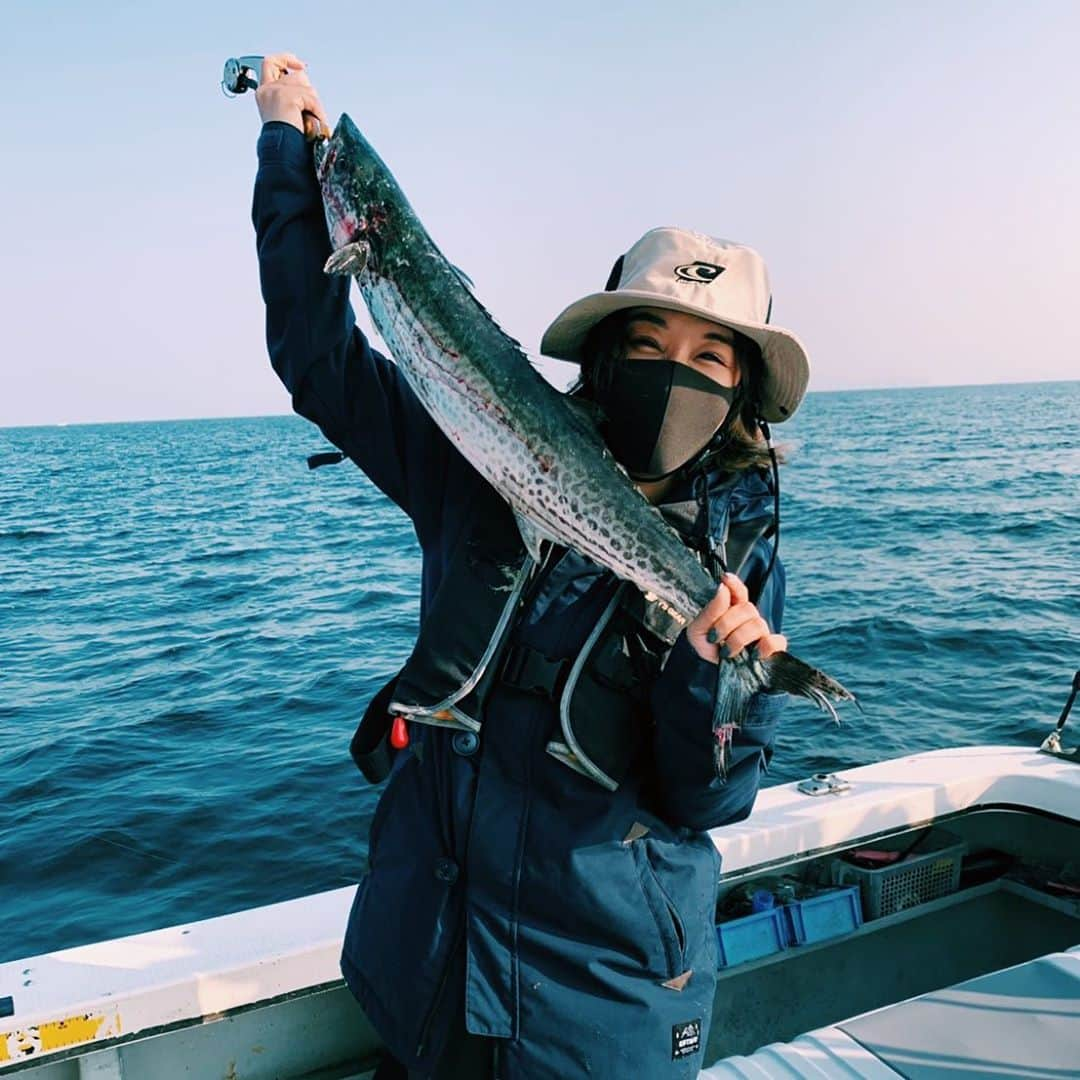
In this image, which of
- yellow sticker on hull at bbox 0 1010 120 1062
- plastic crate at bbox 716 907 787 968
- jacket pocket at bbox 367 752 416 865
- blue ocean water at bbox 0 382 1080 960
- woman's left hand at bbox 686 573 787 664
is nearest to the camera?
woman's left hand at bbox 686 573 787 664

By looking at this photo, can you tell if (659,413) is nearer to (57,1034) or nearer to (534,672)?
(534,672)

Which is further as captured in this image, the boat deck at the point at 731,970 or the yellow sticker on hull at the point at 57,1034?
the boat deck at the point at 731,970

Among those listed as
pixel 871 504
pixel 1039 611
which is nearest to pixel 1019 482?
pixel 871 504

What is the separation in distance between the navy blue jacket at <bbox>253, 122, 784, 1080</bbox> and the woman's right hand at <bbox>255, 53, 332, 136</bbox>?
6cm

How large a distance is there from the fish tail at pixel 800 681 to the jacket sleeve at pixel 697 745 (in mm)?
38

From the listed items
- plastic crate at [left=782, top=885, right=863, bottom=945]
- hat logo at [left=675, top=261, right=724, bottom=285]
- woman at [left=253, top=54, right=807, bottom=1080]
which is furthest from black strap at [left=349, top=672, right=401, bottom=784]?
plastic crate at [left=782, top=885, right=863, bottom=945]

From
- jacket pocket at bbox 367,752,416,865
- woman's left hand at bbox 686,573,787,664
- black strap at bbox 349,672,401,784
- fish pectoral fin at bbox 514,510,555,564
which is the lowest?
jacket pocket at bbox 367,752,416,865

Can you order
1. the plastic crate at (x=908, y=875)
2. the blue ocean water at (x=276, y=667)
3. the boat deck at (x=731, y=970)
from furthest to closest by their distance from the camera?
1. the blue ocean water at (x=276, y=667)
2. the plastic crate at (x=908, y=875)
3. the boat deck at (x=731, y=970)

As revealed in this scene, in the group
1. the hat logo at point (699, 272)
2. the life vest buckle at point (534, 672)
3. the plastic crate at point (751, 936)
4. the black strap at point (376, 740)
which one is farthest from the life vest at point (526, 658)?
the plastic crate at point (751, 936)

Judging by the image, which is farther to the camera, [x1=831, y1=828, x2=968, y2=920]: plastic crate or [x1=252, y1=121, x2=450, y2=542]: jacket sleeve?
[x1=831, y1=828, x2=968, y2=920]: plastic crate

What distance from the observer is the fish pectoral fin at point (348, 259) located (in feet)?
8.73

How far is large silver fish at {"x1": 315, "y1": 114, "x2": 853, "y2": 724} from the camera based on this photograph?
2688 mm

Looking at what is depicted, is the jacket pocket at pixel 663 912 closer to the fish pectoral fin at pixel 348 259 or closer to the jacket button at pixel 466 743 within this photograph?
the jacket button at pixel 466 743

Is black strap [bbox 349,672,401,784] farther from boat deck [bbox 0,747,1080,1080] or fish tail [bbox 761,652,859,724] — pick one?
boat deck [bbox 0,747,1080,1080]
